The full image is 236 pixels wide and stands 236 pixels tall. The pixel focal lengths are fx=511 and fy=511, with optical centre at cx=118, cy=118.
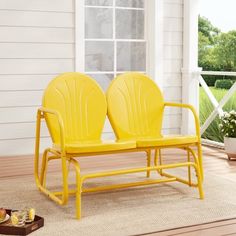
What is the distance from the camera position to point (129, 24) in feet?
18.9

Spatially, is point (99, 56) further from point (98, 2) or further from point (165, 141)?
point (165, 141)

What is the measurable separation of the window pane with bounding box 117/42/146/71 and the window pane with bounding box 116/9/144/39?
0.09 metres

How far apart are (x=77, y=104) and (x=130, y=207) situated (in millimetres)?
852

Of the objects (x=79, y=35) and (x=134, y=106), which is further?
(x=79, y=35)

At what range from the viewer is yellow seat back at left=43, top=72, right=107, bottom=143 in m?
3.55

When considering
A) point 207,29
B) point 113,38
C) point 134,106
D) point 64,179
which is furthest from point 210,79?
point 64,179

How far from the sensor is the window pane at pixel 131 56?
5.71 m

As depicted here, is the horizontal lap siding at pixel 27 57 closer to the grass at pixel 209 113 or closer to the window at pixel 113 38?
the window at pixel 113 38

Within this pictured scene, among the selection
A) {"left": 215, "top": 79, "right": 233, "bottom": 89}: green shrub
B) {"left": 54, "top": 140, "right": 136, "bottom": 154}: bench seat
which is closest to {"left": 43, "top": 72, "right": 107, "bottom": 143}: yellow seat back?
{"left": 54, "top": 140, "right": 136, "bottom": 154}: bench seat

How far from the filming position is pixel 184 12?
19.7 ft

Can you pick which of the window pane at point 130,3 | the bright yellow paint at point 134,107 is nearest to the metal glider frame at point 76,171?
the bright yellow paint at point 134,107

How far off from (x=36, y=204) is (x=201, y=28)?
9255 mm

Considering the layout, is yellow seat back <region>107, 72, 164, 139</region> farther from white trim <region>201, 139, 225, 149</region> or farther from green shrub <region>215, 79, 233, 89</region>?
green shrub <region>215, 79, 233, 89</region>

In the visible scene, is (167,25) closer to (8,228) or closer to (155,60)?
(155,60)
